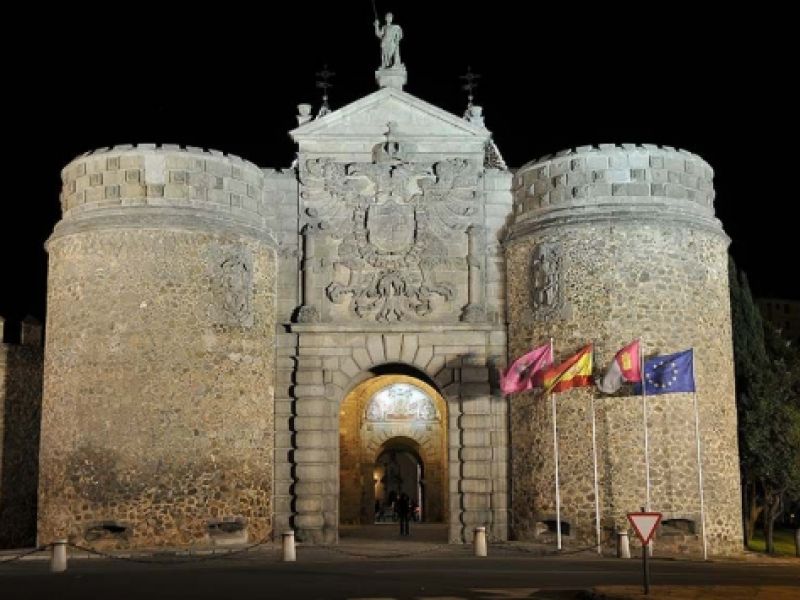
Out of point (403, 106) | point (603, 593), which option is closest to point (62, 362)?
point (403, 106)

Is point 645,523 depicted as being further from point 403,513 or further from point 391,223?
point 403,513

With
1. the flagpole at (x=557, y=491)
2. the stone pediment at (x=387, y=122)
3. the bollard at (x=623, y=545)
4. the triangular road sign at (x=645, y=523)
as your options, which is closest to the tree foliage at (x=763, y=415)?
the flagpole at (x=557, y=491)

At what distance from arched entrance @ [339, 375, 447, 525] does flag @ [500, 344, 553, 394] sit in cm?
1135

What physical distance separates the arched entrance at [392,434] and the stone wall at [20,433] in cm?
1060

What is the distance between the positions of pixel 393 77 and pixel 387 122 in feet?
4.67

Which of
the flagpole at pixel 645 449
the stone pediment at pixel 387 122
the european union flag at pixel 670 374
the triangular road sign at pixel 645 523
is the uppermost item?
the stone pediment at pixel 387 122

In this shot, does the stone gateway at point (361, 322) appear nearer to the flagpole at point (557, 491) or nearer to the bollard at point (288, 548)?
the flagpole at point (557, 491)

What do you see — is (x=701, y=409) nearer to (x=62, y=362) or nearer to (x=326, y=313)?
(x=326, y=313)

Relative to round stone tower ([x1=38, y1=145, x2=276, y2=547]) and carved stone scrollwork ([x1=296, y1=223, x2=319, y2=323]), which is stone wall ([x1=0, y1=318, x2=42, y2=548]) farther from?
carved stone scrollwork ([x1=296, y1=223, x2=319, y2=323])

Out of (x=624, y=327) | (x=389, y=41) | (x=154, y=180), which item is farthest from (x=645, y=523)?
(x=389, y=41)

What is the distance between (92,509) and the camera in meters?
24.7

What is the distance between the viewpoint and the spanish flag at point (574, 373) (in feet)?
81.5

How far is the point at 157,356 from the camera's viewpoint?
25.3m

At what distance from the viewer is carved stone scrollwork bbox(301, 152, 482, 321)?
1073 inches
